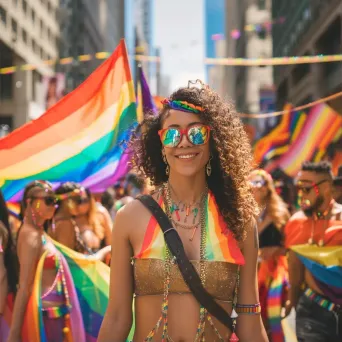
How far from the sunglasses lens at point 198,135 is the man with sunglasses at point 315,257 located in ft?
7.86

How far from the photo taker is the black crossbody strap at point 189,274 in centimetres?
290

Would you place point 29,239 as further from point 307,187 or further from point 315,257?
point 307,187

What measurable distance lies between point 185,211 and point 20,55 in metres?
44.6

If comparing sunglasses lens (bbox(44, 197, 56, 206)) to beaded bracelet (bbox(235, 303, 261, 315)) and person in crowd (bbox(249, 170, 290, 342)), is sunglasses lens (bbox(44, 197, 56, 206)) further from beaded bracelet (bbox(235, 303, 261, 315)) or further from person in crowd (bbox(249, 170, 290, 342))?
beaded bracelet (bbox(235, 303, 261, 315))

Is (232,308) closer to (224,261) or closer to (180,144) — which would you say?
(224,261)

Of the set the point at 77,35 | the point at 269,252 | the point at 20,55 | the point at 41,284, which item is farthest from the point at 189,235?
the point at 77,35

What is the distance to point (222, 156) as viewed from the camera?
10.5ft

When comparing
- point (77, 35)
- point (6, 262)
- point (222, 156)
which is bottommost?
point (6, 262)

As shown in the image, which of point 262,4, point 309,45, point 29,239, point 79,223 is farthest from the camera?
point 262,4

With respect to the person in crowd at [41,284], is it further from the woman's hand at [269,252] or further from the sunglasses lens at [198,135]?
the sunglasses lens at [198,135]

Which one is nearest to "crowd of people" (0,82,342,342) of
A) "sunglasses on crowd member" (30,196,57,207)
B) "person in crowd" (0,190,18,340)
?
"person in crowd" (0,190,18,340)

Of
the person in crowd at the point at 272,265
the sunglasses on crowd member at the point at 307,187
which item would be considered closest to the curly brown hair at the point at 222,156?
the sunglasses on crowd member at the point at 307,187

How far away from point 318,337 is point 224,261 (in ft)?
7.99

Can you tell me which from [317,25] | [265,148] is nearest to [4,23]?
[317,25]
